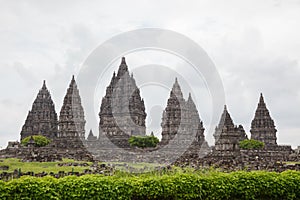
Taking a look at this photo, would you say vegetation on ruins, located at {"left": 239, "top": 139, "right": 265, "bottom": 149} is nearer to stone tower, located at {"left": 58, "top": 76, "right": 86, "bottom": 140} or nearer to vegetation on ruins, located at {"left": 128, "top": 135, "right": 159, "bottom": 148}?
vegetation on ruins, located at {"left": 128, "top": 135, "right": 159, "bottom": 148}

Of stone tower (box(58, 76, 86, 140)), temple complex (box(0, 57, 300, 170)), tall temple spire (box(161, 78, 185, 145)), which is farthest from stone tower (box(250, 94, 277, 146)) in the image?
stone tower (box(58, 76, 86, 140))

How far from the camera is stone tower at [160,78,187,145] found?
7257cm

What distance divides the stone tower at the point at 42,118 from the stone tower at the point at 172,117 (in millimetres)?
22624

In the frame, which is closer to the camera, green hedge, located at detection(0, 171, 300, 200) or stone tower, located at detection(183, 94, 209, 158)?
green hedge, located at detection(0, 171, 300, 200)

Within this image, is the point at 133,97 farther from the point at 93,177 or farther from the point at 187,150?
the point at 93,177

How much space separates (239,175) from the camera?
766 inches

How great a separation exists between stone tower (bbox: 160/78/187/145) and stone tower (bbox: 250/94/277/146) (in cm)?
1413

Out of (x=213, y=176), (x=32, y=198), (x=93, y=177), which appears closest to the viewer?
(x=32, y=198)

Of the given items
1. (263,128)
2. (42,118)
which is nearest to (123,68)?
(42,118)

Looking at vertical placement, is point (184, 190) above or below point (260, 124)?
below

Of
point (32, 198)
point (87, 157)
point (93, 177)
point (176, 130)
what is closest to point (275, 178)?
point (93, 177)

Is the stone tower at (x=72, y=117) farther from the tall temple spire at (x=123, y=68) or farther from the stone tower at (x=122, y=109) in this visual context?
the tall temple spire at (x=123, y=68)

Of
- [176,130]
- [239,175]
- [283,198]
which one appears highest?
[176,130]

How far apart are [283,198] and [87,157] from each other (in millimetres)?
31574
